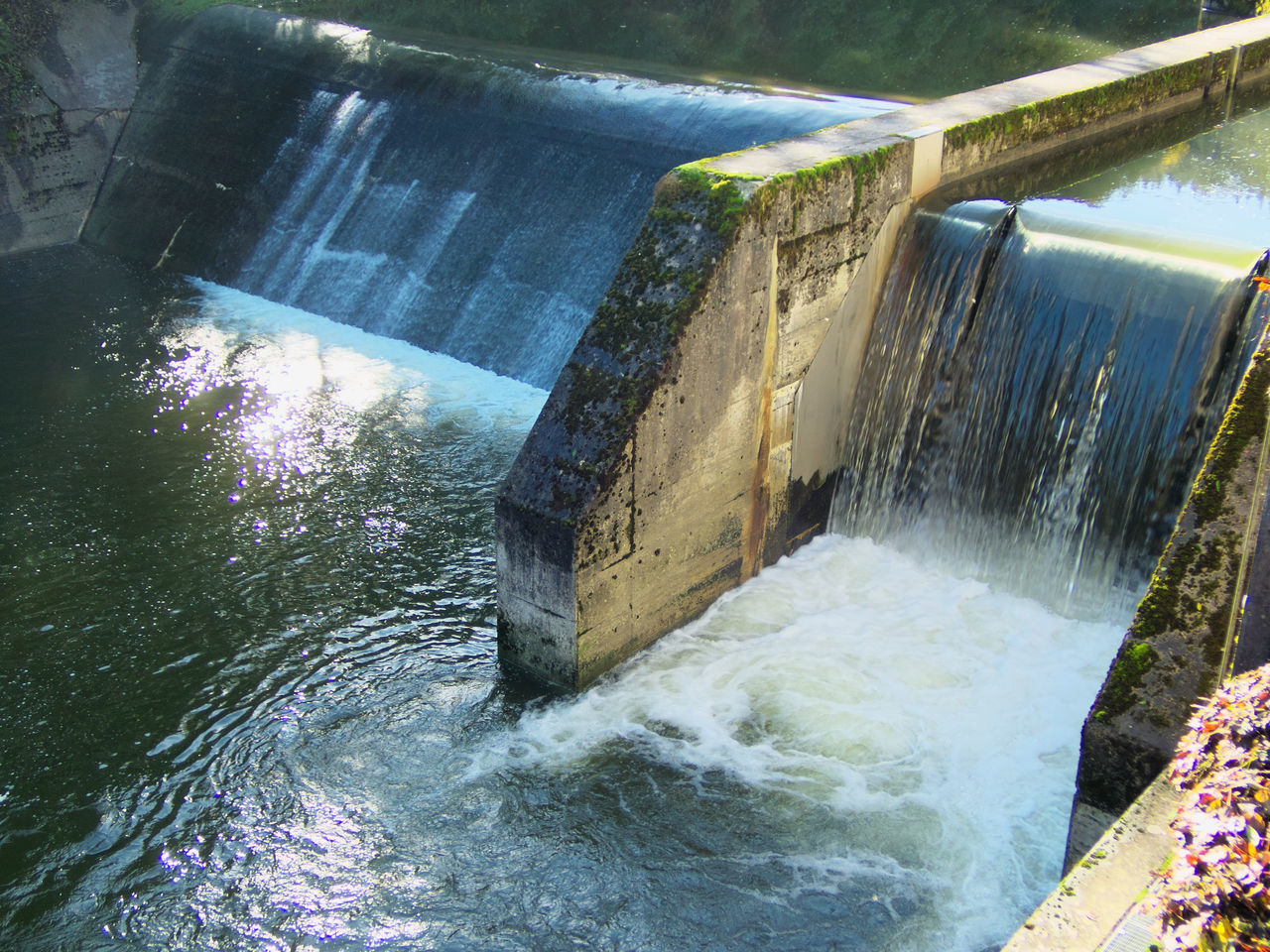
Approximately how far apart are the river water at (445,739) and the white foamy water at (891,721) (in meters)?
0.02

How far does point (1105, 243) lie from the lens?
316 inches

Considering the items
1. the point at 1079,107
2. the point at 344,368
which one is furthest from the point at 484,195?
the point at 1079,107

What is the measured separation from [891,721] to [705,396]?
240 centimetres

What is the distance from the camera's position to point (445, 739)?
6988 mm

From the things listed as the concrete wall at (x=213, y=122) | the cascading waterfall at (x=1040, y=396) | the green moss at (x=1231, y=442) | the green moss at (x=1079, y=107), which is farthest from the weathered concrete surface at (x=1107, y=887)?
the concrete wall at (x=213, y=122)

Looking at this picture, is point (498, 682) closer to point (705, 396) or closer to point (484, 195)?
point (705, 396)

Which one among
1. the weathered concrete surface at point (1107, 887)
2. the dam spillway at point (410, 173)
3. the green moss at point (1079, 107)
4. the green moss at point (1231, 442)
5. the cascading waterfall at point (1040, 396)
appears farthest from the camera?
the dam spillway at point (410, 173)

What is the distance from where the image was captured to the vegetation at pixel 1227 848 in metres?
3.08

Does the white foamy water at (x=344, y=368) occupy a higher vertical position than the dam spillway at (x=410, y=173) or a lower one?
lower

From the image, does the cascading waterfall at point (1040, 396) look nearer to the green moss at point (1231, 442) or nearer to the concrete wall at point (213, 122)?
the green moss at point (1231, 442)

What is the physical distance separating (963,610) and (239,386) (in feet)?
26.1

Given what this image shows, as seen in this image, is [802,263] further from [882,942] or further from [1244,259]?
[882,942]

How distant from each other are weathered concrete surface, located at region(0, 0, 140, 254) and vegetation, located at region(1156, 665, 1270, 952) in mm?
17793

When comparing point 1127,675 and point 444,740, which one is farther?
point 444,740
